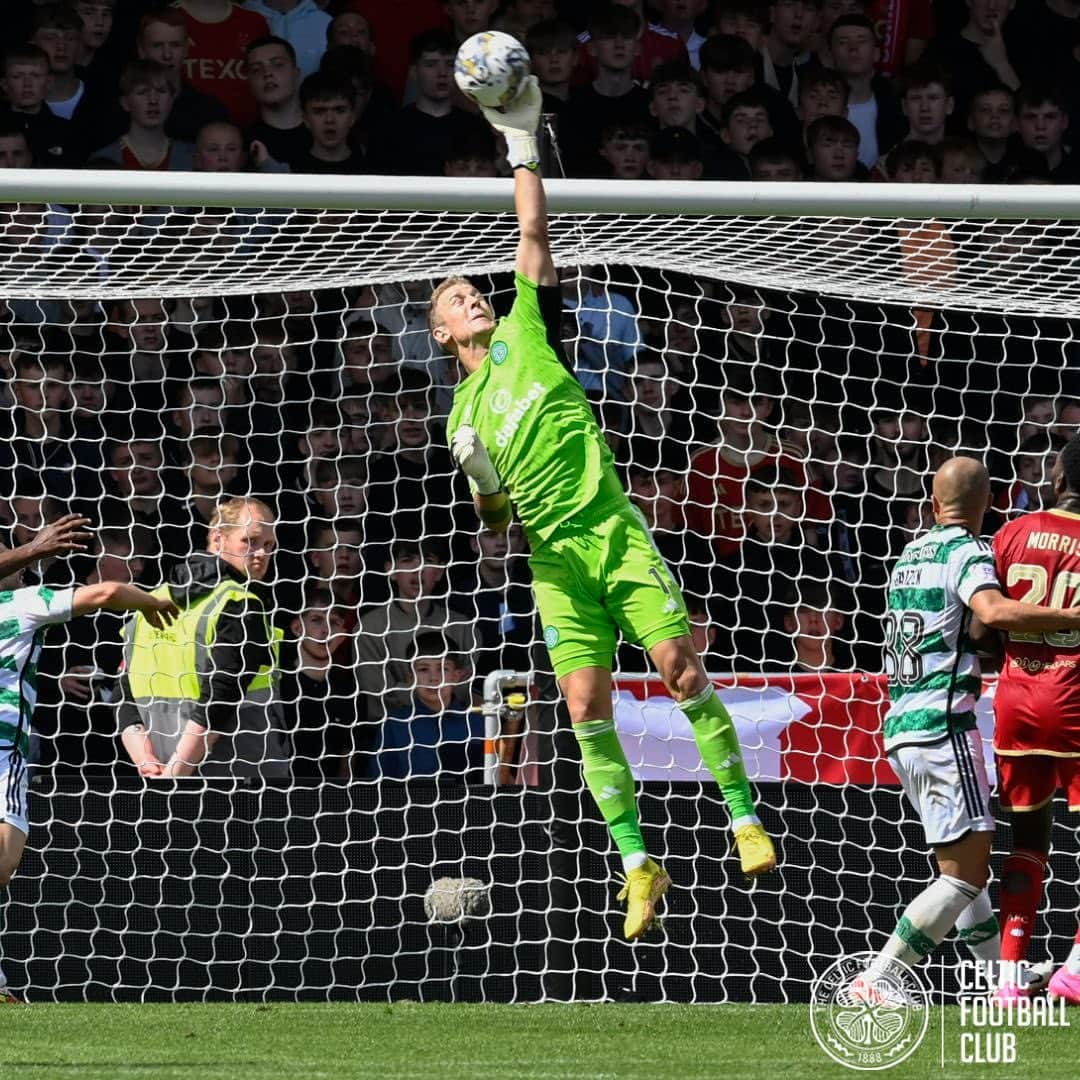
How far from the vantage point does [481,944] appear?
7477 mm

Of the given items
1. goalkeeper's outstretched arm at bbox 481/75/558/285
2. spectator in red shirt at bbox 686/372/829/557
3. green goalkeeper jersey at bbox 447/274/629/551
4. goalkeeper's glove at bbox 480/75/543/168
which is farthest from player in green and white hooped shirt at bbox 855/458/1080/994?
spectator in red shirt at bbox 686/372/829/557

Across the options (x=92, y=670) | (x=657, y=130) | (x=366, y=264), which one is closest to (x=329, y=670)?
(x=92, y=670)

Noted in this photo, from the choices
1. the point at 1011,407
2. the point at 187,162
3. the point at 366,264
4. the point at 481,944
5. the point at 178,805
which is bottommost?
the point at 481,944

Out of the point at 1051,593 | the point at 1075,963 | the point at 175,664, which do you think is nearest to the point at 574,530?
the point at 1051,593

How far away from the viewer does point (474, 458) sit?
245 inches

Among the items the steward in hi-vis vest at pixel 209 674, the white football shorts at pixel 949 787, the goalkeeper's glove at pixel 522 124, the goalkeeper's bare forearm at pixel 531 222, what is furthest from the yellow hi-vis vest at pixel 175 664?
the white football shorts at pixel 949 787

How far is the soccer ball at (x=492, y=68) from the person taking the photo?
20.4 ft

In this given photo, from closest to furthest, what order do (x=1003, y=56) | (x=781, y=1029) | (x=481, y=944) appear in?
1. (x=781, y=1029)
2. (x=481, y=944)
3. (x=1003, y=56)

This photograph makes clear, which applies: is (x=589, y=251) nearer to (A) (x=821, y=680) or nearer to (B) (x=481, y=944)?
(A) (x=821, y=680)

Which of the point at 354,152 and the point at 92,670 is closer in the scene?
the point at 92,670

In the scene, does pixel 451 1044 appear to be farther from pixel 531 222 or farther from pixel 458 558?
pixel 458 558

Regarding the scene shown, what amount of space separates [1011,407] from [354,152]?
146 inches

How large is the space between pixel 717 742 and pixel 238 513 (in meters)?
2.40

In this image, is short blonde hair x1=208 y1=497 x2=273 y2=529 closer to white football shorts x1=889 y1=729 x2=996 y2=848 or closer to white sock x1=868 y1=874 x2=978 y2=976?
white football shorts x1=889 y1=729 x2=996 y2=848
